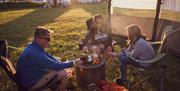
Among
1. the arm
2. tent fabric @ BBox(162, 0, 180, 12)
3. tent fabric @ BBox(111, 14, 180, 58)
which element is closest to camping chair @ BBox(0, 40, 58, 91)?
the arm

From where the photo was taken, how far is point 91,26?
9.47 meters

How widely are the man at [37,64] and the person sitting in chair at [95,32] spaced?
9.36 feet

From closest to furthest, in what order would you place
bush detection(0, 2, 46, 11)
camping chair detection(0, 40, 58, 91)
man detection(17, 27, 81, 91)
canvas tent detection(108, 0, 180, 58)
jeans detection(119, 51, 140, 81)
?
man detection(17, 27, 81, 91) < camping chair detection(0, 40, 58, 91) < jeans detection(119, 51, 140, 81) < canvas tent detection(108, 0, 180, 58) < bush detection(0, 2, 46, 11)

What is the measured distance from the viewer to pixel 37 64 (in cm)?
618

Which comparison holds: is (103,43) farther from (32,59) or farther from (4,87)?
(32,59)

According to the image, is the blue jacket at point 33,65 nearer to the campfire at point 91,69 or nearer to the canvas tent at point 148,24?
the campfire at point 91,69

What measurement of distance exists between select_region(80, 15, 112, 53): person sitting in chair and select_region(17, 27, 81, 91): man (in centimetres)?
285

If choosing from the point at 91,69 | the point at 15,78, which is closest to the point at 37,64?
the point at 15,78

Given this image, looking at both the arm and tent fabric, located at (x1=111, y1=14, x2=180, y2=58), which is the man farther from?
tent fabric, located at (x1=111, y1=14, x2=180, y2=58)

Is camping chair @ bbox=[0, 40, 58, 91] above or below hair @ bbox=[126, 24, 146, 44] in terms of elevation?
below

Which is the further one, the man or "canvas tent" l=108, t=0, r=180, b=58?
"canvas tent" l=108, t=0, r=180, b=58

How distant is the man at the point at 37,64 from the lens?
19.9 feet

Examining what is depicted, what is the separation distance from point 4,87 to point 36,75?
7.55ft

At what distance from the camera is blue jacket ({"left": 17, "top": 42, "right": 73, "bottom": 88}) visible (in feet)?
20.0
